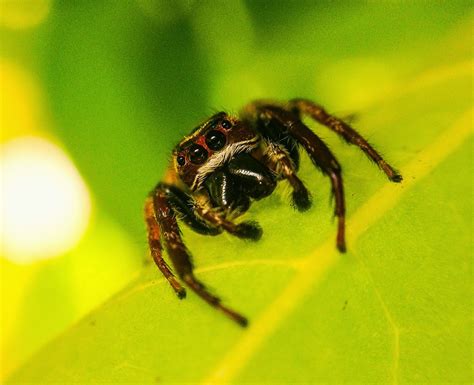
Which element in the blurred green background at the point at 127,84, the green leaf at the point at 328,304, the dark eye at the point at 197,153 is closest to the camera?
the green leaf at the point at 328,304

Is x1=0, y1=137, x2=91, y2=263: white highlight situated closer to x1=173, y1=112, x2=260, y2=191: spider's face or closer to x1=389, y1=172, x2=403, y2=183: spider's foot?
x1=173, y1=112, x2=260, y2=191: spider's face

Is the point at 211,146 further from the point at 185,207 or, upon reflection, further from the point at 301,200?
the point at 301,200

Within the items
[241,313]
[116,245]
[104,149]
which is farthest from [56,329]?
[241,313]

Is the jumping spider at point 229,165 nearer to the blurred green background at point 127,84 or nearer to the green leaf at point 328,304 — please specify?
the green leaf at point 328,304

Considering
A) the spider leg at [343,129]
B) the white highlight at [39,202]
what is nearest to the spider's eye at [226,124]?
the spider leg at [343,129]

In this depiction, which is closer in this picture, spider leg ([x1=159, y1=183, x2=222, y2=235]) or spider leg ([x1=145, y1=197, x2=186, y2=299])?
spider leg ([x1=145, y1=197, x2=186, y2=299])

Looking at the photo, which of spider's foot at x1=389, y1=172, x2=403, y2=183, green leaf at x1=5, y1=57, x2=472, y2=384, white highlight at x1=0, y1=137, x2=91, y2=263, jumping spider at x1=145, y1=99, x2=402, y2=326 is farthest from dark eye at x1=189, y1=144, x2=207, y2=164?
white highlight at x1=0, y1=137, x2=91, y2=263

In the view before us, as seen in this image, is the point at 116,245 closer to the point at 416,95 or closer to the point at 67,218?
the point at 67,218
